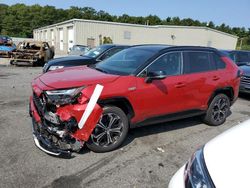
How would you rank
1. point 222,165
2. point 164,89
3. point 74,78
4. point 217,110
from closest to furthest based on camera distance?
point 222,165 < point 74,78 < point 164,89 < point 217,110

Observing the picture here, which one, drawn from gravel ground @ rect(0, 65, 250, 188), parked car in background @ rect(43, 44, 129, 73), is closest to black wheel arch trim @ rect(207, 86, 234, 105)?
gravel ground @ rect(0, 65, 250, 188)

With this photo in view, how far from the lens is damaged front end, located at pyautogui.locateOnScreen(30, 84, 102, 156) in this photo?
3.46m

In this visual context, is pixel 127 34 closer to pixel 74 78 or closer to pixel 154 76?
pixel 154 76

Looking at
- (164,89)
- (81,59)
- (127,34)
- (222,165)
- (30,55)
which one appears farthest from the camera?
(127,34)

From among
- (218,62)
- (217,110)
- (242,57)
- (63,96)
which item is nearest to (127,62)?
(63,96)

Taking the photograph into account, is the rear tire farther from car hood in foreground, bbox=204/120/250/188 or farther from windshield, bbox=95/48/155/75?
car hood in foreground, bbox=204/120/250/188

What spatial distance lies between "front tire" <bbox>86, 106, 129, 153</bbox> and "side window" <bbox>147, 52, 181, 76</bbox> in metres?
0.98

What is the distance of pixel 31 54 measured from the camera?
15.7 meters

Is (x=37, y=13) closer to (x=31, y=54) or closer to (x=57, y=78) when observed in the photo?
(x=31, y=54)

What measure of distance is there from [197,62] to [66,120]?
2950 mm

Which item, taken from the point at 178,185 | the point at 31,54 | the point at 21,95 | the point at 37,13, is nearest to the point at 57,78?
the point at 178,185

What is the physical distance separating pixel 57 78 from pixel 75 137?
101cm

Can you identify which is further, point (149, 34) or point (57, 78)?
point (149, 34)

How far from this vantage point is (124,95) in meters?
3.87
